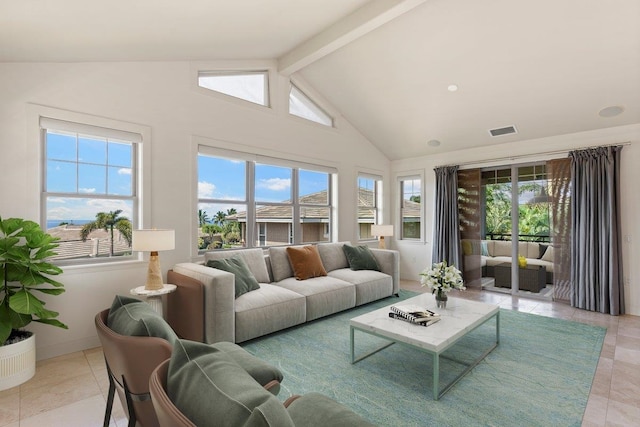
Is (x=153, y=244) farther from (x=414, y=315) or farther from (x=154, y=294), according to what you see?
(x=414, y=315)

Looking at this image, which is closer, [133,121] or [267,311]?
[267,311]

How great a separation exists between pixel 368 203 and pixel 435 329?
13.2ft

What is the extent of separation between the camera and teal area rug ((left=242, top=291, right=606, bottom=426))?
2074 mm

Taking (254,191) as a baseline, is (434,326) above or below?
below

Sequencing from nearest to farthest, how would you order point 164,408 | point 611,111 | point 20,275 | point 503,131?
point 164,408 < point 20,275 < point 611,111 < point 503,131

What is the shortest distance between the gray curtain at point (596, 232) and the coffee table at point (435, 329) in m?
2.30

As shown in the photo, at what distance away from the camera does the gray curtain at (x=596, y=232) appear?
423 centimetres

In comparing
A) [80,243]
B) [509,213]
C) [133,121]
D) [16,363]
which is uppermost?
[133,121]

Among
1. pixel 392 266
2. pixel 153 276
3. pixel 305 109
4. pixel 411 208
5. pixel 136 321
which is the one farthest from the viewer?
pixel 411 208

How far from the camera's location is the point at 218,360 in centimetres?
Answer: 99

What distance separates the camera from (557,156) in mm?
4812

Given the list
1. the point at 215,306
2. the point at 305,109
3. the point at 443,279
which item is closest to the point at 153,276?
the point at 215,306

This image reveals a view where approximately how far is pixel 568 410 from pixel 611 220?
129 inches

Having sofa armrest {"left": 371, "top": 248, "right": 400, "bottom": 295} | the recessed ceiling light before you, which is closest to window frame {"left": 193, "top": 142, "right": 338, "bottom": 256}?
sofa armrest {"left": 371, "top": 248, "right": 400, "bottom": 295}
